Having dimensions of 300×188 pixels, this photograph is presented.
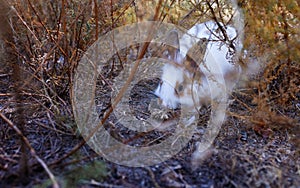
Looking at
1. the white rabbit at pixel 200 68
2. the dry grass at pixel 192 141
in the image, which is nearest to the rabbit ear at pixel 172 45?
the white rabbit at pixel 200 68

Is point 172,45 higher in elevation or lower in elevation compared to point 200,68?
higher

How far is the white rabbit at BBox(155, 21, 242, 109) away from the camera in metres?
1.61

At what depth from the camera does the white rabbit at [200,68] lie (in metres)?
1.61

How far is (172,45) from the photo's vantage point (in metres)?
1.83

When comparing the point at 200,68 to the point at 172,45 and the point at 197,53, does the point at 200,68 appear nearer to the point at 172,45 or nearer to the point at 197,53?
the point at 197,53

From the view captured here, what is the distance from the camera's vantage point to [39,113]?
62.3 inches

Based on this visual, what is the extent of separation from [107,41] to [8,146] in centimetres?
72

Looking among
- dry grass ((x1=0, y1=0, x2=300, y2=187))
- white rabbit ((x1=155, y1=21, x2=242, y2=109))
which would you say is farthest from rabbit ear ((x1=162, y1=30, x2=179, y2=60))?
dry grass ((x1=0, y1=0, x2=300, y2=187))

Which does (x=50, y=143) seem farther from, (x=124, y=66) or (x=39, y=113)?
(x=124, y=66)

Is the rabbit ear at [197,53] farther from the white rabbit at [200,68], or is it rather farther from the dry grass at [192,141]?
the dry grass at [192,141]

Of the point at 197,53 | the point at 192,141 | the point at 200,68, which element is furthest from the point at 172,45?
the point at 192,141

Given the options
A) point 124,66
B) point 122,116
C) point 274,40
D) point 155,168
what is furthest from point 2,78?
point 274,40

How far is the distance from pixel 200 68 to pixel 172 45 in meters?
0.27

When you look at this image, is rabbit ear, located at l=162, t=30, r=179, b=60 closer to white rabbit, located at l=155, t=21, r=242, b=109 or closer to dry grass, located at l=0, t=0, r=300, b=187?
white rabbit, located at l=155, t=21, r=242, b=109
